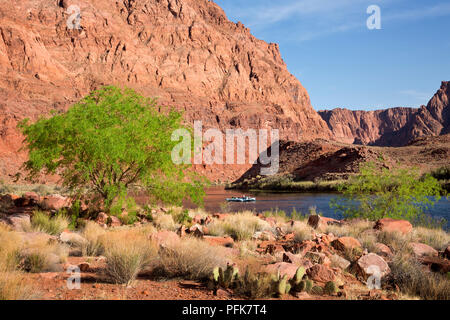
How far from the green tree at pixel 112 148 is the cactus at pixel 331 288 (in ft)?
26.3

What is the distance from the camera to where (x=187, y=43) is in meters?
122

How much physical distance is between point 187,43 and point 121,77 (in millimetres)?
33939

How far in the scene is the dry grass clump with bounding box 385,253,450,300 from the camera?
252 inches

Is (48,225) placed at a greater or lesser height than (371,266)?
greater

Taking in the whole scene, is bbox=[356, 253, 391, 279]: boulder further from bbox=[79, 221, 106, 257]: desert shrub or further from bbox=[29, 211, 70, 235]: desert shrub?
bbox=[29, 211, 70, 235]: desert shrub

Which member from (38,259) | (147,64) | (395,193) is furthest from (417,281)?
(147,64)

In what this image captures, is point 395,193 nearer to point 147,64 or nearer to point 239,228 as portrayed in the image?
point 239,228

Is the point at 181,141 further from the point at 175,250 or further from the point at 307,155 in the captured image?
the point at 307,155

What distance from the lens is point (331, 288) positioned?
18.9 feet

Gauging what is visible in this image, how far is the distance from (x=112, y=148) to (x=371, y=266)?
8.65 m

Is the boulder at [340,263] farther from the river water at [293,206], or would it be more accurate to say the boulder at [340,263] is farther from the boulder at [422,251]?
the river water at [293,206]

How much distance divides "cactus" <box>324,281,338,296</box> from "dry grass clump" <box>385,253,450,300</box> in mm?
1800

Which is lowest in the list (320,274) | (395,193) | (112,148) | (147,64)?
(320,274)

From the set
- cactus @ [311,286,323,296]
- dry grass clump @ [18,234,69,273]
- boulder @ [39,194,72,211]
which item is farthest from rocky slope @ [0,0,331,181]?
cactus @ [311,286,323,296]
